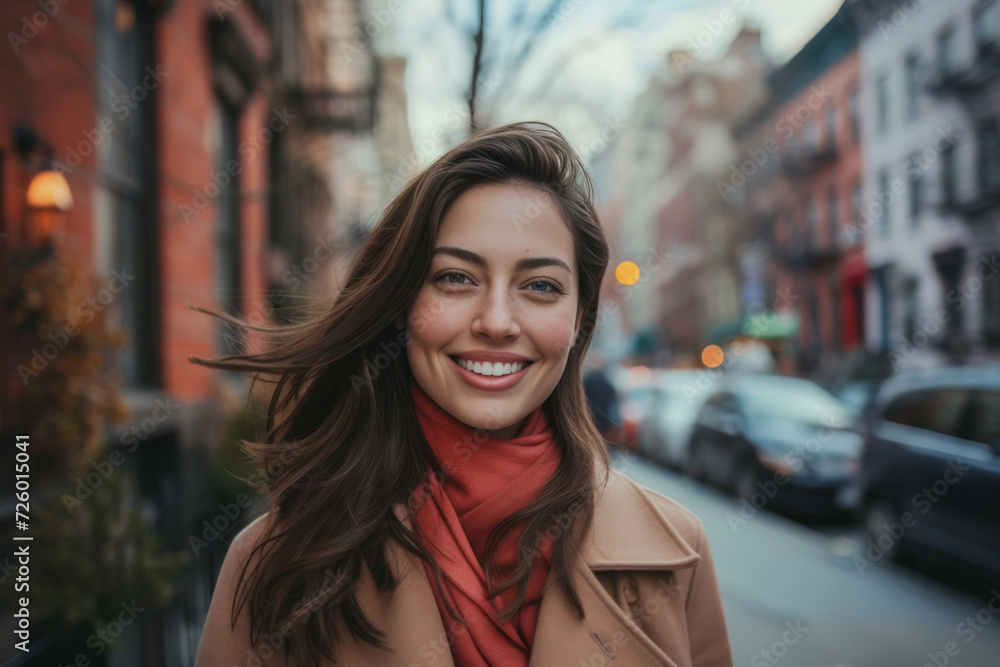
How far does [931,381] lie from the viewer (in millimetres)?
7344

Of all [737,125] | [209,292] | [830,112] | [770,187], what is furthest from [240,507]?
[737,125]

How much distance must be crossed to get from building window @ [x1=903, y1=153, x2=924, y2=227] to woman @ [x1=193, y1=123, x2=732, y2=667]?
25.7 m

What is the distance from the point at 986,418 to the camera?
6449mm

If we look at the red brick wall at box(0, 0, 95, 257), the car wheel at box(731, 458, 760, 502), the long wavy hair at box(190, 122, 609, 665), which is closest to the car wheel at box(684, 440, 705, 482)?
the car wheel at box(731, 458, 760, 502)

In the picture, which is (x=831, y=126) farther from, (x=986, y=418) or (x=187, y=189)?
(x=187, y=189)

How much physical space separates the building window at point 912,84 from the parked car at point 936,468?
777 inches

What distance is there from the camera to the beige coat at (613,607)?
179cm

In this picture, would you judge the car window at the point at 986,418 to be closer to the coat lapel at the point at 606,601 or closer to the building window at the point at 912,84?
the coat lapel at the point at 606,601

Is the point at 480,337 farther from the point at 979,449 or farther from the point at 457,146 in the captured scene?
the point at 979,449

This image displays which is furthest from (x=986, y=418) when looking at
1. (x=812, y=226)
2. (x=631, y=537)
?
(x=812, y=226)

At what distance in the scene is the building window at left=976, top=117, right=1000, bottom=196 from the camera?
1955cm

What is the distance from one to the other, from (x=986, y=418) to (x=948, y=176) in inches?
739

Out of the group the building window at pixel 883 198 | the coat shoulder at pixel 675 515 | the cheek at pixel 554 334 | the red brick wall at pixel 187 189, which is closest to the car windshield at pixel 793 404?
the red brick wall at pixel 187 189

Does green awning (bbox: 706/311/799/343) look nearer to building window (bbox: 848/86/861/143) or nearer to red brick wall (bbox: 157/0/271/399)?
building window (bbox: 848/86/861/143)
